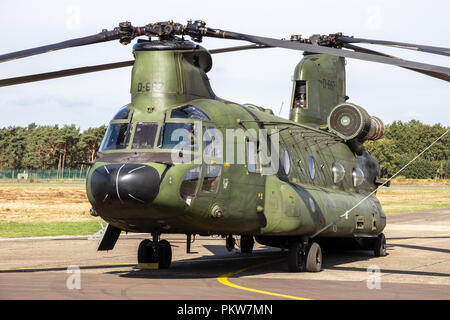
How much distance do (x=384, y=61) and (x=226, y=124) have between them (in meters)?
4.14

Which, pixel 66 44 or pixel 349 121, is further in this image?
pixel 349 121

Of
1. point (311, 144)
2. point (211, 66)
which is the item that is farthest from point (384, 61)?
point (311, 144)

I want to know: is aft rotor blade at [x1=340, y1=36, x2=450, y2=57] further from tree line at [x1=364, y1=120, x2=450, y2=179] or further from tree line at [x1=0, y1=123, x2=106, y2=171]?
tree line at [x1=364, y1=120, x2=450, y2=179]

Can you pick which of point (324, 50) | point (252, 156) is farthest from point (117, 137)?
point (324, 50)

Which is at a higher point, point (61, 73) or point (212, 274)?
point (61, 73)

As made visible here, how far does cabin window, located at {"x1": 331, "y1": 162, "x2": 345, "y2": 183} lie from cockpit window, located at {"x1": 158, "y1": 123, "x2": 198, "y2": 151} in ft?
23.8

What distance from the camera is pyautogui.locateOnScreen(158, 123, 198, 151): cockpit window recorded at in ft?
42.0

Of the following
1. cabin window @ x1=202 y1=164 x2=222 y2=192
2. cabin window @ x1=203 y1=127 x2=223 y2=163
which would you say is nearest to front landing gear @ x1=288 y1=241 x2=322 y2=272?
cabin window @ x1=202 y1=164 x2=222 y2=192

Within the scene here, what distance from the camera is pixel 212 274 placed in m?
14.6

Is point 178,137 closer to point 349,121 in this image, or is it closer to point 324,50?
point 324,50

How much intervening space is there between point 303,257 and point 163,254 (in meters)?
3.60
